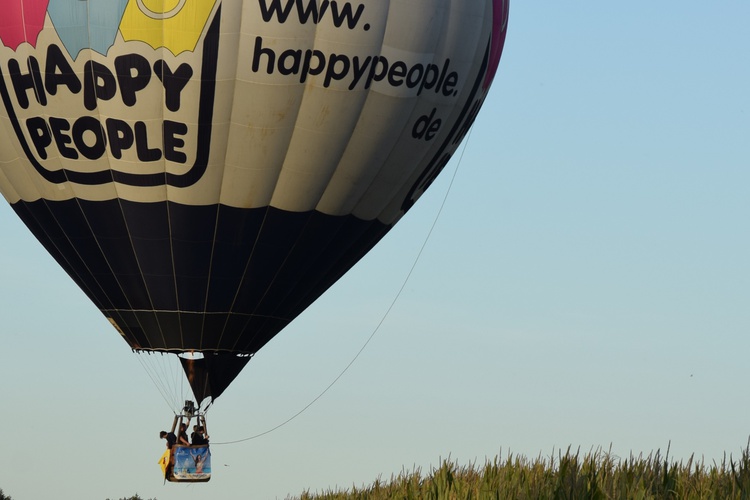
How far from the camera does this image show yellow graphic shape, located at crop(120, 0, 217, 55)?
25719 mm

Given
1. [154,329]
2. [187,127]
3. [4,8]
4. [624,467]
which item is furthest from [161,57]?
[624,467]

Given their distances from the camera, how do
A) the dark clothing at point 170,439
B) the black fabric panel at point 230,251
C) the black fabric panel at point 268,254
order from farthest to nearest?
the dark clothing at point 170,439, the black fabric panel at point 268,254, the black fabric panel at point 230,251

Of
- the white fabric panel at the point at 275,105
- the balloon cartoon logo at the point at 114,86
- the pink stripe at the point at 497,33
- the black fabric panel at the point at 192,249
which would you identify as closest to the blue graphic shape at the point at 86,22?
the balloon cartoon logo at the point at 114,86

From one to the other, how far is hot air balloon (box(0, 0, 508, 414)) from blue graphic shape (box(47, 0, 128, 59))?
31 mm

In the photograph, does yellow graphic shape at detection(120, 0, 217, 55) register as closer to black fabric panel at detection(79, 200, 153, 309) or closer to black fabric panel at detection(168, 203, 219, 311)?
black fabric panel at detection(168, 203, 219, 311)

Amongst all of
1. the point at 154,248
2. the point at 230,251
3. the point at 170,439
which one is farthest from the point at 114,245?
the point at 170,439

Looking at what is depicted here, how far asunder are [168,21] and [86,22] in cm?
156

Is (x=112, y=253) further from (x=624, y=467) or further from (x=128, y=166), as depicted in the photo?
(x=624, y=467)

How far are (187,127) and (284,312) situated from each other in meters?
4.65

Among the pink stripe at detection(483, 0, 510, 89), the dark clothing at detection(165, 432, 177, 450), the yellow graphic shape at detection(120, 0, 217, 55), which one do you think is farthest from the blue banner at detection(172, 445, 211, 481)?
the pink stripe at detection(483, 0, 510, 89)

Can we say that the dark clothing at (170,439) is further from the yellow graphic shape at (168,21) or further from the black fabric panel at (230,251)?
the yellow graphic shape at (168,21)

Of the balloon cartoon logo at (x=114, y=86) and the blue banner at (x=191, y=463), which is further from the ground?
the balloon cartoon logo at (x=114, y=86)

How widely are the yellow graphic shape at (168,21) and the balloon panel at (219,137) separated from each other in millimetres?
36

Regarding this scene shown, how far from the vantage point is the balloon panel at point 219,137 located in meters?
26.1
